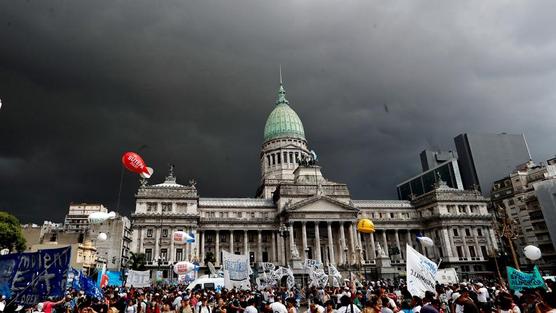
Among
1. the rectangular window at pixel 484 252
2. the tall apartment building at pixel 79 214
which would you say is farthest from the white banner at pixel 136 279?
the tall apartment building at pixel 79 214

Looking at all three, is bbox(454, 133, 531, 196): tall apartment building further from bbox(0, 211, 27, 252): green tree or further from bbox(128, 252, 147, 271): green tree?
bbox(0, 211, 27, 252): green tree

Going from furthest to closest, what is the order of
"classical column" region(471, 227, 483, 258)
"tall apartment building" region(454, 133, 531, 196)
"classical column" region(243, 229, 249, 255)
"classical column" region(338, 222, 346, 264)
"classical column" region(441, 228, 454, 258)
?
"tall apartment building" region(454, 133, 531, 196)
"classical column" region(471, 227, 483, 258)
"classical column" region(441, 228, 454, 258)
"classical column" region(243, 229, 249, 255)
"classical column" region(338, 222, 346, 264)

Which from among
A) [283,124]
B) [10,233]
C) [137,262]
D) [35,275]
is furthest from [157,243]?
[35,275]

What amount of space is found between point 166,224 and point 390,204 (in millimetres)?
50412

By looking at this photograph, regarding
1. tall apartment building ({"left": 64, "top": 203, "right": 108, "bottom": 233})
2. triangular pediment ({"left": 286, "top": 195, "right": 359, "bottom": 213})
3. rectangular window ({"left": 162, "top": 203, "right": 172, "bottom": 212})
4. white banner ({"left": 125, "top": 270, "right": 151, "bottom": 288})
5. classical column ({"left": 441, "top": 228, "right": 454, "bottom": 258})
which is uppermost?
tall apartment building ({"left": 64, "top": 203, "right": 108, "bottom": 233})

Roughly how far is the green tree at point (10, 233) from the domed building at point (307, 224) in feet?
57.3

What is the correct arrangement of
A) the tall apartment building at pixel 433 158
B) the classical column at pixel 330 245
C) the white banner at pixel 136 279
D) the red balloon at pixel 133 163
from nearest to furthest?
the red balloon at pixel 133 163, the white banner at pixel 136 279, the classical column at pixel 330 245, the tall apartment building at pixel 433 158

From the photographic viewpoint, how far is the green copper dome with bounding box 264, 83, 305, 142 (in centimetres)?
Answer: 9512

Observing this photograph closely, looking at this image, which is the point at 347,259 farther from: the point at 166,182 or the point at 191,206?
the point at 166,182

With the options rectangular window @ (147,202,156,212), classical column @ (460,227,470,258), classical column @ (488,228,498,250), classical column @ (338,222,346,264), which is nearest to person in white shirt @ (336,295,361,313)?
classical column @ (338,222,346,264)

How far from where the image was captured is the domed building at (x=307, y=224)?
6538 cm

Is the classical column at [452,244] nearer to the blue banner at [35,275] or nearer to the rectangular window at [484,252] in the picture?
the rectangular window at [484,252]

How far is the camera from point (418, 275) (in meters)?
14.5

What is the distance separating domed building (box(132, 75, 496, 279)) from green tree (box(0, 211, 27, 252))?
1747 centimetres
